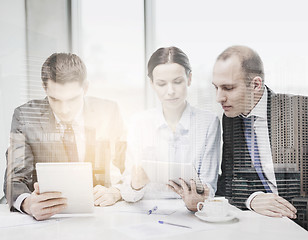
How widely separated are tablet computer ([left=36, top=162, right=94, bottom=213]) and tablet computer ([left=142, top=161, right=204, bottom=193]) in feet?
1.18

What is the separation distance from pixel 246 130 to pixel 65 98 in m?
1.00

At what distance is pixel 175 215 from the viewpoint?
64.9 inches

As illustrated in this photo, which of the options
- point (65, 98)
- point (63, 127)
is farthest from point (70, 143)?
point (65, 98)

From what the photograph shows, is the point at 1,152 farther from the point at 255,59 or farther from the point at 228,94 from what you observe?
the point at 255,59

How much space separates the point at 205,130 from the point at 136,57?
550 millimetres

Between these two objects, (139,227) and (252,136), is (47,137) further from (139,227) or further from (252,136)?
(252,136)

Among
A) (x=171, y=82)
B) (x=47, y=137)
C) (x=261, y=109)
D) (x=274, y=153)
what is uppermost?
(x=171, y=82)

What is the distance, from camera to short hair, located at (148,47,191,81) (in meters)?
1.85

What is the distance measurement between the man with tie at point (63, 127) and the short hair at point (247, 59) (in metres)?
0.68

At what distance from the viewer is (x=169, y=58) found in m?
1.85

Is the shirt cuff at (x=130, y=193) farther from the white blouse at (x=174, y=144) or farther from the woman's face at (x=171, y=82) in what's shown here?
the woman's face at (x=171, y=82)

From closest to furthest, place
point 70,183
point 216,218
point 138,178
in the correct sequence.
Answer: point 216,218 → point 70,183 → point 138,178

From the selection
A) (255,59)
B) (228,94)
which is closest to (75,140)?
(228,94)

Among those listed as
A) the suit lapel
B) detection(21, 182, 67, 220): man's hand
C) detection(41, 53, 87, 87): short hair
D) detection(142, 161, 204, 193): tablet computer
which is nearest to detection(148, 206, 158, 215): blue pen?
detection(142, 161, 204, 193): tablet computer
